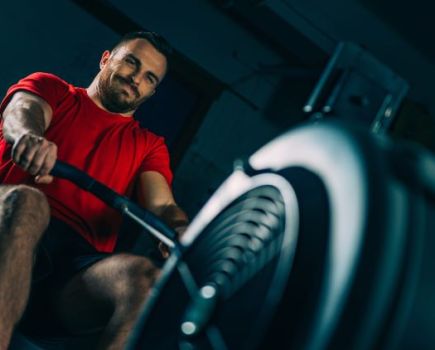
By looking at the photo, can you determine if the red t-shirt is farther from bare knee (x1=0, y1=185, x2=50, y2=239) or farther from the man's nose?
bare knee (x1=0, y1=185, x2=50, y2=239)

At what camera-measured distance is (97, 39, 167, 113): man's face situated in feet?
5.38

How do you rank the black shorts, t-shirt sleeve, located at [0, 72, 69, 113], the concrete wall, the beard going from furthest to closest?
the concrete wall
the beard
t-shirt sleeve, located at [0, 72, 69, 113]
the black shorts

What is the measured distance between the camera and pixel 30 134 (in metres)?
0.93

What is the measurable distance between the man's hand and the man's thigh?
0.71ft

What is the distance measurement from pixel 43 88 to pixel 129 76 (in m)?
0.30

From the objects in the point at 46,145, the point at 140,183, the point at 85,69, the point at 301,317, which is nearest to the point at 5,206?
the point at 46,145

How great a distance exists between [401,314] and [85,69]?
345 cm

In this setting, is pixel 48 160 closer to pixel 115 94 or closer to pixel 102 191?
pixel 102 191

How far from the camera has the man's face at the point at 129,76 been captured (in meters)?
1.64

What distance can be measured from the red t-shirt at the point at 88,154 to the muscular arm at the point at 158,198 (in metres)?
0.04

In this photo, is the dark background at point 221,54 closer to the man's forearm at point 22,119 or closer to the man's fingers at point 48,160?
the man's forearm at point 22,119

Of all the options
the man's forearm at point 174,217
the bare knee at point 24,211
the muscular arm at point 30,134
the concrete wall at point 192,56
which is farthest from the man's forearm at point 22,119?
the concrete wall at point 192,56

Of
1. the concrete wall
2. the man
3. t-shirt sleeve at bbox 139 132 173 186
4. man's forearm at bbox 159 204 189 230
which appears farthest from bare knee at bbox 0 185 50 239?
the concrete wall

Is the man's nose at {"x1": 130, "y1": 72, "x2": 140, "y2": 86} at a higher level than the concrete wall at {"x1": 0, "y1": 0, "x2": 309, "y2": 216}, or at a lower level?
lower
